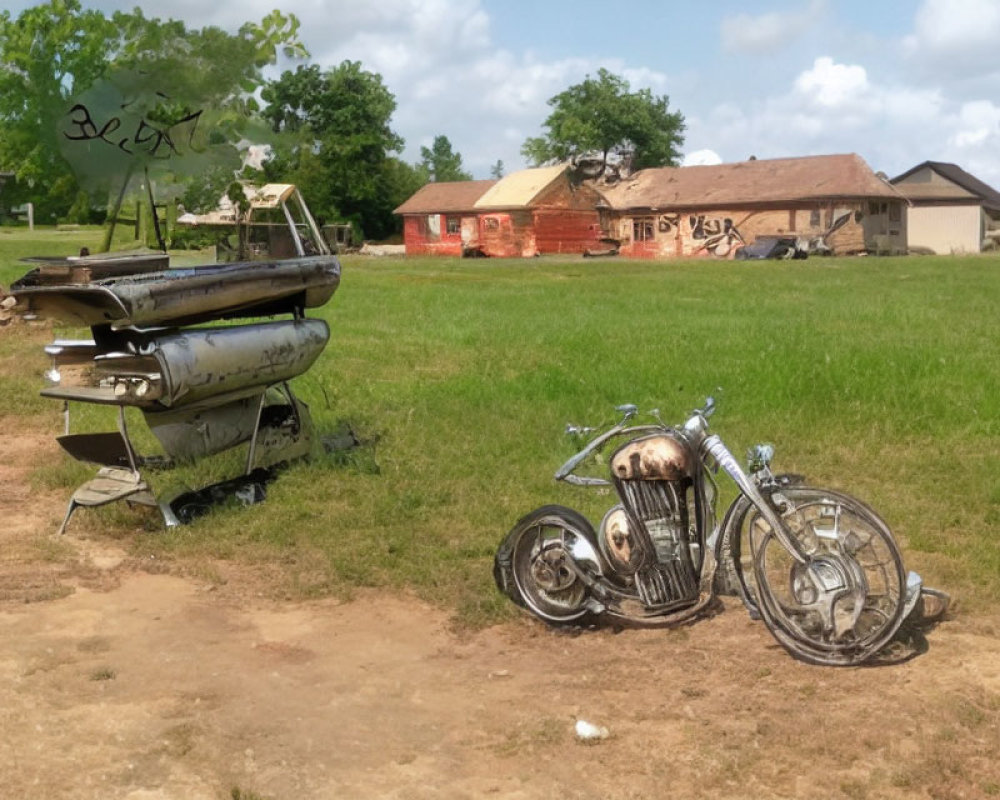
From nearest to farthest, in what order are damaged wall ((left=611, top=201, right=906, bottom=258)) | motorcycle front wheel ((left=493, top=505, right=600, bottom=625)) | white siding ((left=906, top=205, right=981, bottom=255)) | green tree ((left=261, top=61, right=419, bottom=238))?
1. motorcycle front wheel ((left=493, top=505, right=600, bottom=625))
2. damaged wall ((left=611, top=201, right=906, bottom=258))
3. white siding ((left=906, top=205, right=981, bottom=255))
4. green tree ((left=261, top=61, right=419, bottom=238))

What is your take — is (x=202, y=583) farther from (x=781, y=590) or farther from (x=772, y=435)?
(x=772, y=435)

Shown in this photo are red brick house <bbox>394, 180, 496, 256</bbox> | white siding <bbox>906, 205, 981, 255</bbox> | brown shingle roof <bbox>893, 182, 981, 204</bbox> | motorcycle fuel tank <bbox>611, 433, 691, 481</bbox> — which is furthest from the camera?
brown shingle roof <bbox>893, 182, 981, 204</bbox>

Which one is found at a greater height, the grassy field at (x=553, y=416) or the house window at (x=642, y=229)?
the house window at (x=642, y=229)

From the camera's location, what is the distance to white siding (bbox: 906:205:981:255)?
5569cm

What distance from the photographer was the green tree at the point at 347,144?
65.8m

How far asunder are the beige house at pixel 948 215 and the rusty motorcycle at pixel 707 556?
51259 mm

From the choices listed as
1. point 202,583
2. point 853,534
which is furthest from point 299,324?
point 853,534

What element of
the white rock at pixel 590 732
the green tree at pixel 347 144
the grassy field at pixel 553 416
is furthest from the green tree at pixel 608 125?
the white rock at pixel 590 732

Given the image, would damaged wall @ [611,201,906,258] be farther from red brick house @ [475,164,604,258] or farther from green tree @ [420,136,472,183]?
green tree @ [420,136,472,183]

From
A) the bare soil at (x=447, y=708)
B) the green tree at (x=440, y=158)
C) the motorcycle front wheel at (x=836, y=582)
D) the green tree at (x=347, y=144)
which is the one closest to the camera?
the bare soil at (x=447, y=708)

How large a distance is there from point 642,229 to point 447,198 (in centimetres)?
1012

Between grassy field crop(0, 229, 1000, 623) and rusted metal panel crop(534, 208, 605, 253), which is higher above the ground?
rusted metal panel crop(534, 208, 605, 253)

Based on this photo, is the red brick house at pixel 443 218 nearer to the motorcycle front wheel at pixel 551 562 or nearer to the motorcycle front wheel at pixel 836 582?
the motorcycle front wheel at pixel 551 562

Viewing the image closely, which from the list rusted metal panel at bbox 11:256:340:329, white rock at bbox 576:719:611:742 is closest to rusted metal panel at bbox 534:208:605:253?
rusted metal panel at bbox 11:256:340:329
